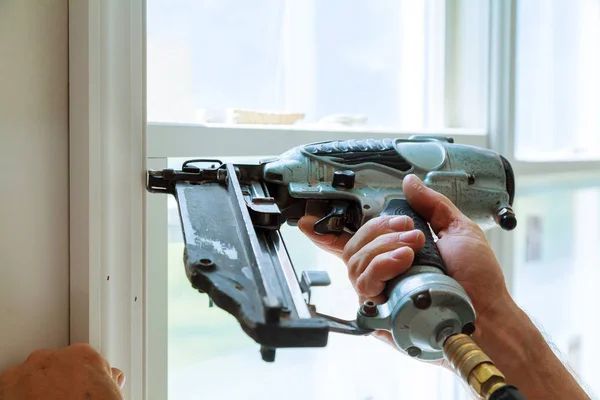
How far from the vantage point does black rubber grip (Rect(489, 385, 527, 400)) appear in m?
0.33

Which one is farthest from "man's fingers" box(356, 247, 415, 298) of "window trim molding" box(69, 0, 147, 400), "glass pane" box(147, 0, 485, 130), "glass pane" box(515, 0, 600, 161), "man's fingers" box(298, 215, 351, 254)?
"glass pane" box(515, 0, 600, 161)

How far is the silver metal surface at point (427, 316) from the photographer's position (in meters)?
0.41

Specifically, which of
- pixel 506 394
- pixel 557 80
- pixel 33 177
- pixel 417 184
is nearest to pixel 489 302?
pixel 417 184

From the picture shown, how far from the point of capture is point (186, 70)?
0.74 meters

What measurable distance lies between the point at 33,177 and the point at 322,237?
1.14 ft

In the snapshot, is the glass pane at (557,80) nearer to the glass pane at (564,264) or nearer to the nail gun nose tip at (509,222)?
the glass pane at (564,264)

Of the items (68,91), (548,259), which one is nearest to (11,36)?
(68,91)

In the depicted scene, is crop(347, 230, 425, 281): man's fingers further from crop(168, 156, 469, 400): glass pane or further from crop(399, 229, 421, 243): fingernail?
crop(168, 156, 469, 400): glass pane

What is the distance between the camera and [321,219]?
57cm

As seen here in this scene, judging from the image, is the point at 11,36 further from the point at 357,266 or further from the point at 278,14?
the point at 278,14

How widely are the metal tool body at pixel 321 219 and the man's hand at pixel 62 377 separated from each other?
0.54 ft

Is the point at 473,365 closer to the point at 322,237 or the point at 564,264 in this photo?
the point at 322,237

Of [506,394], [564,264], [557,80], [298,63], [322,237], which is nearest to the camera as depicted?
[506,394]

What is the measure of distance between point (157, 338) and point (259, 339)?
43cm
